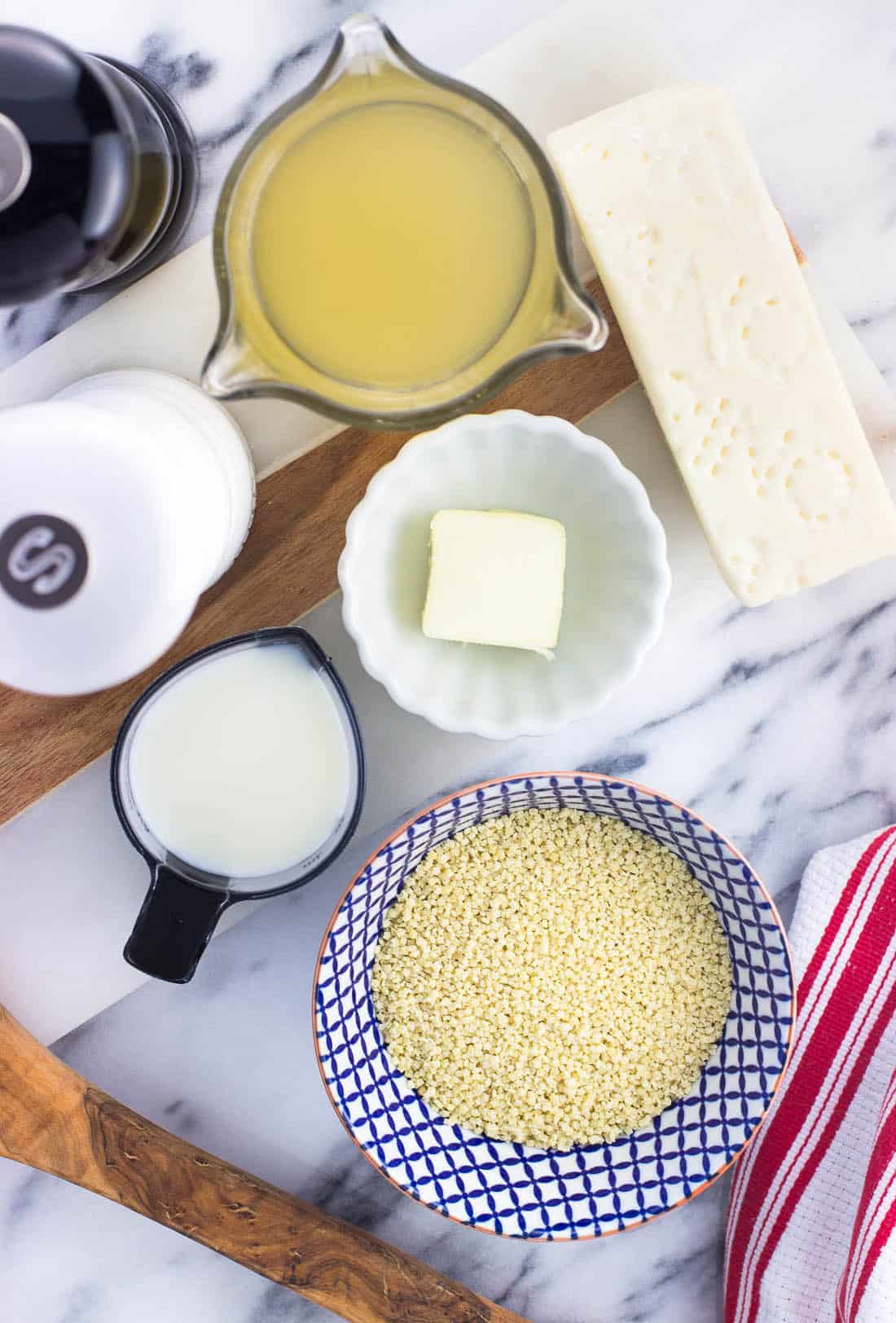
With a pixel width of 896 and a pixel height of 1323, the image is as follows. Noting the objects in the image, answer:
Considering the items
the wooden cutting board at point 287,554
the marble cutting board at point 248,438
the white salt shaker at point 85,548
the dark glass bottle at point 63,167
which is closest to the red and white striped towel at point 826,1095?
the marble cutting board at point 248,438

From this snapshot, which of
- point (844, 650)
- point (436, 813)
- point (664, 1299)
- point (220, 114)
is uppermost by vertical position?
point (220, 114)

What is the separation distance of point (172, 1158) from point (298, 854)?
0.29 meters

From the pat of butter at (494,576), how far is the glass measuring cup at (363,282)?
0.11m

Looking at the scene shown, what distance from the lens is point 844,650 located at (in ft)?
3.53

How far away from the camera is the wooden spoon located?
979 mm

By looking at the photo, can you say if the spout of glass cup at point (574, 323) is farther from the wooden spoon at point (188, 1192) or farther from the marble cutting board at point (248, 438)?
the wooden spoon at point (188, 1192)

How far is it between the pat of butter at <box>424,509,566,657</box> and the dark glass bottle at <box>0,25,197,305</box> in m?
0.32

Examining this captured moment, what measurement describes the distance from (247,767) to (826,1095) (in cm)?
61

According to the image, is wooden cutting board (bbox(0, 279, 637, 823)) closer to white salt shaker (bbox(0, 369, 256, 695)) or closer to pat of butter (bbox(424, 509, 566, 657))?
pat of butter (bbox(424, 509, 566, 657))

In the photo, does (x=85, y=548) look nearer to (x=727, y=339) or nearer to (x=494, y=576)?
(x=494, y=576)

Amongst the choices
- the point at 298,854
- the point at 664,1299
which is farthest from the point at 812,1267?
the point at 298,854

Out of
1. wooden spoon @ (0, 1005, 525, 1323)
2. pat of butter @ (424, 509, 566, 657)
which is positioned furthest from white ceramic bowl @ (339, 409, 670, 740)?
wooden spoon @ (0, 1005, 525, 1323)

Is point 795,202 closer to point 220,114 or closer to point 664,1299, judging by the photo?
point 220,114

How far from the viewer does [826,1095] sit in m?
1.05
